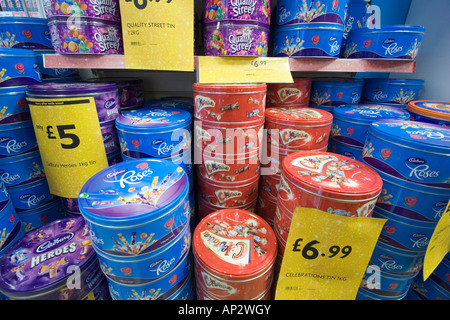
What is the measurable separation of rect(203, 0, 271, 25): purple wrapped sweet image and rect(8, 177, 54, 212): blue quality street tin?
3.73 ft

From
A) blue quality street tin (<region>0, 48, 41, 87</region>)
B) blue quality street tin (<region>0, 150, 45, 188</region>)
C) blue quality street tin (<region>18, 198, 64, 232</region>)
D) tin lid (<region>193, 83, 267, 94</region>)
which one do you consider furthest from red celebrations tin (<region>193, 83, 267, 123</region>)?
blue quality street tin (<region>18, 198, 64, 232</region>)

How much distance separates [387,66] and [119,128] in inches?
53.2

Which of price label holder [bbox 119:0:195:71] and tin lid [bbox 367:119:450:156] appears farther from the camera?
price label holder [bbox 119:0:195:71]

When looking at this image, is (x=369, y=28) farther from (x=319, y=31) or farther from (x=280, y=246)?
(x=280, y=246)

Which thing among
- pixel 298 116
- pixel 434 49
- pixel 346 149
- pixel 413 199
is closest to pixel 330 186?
pixel 413 199

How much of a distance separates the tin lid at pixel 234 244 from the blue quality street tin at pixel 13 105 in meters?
0.92

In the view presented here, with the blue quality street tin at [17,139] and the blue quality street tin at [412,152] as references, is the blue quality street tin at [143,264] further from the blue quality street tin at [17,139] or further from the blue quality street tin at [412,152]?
the blue quality street tin at [412,152]

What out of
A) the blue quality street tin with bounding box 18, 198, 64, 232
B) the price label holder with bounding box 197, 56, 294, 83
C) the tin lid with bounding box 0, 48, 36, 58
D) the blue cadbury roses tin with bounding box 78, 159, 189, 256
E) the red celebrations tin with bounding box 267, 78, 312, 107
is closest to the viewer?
the blue cadbury roses tin with bounding box 78, 159, 189, 256

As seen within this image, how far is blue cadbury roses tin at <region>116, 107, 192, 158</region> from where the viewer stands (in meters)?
0.92

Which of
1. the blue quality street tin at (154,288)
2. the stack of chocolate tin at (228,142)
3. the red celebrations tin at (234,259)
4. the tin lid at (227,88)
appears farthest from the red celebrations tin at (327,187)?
the blue quality street tin at (154,288)

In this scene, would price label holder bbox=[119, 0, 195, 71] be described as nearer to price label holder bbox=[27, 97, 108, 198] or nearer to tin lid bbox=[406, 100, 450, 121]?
price label holder bbox=[27, 97, 108, 198]

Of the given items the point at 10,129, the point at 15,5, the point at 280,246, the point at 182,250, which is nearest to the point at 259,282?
the point at 280,246

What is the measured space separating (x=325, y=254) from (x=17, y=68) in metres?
1.40

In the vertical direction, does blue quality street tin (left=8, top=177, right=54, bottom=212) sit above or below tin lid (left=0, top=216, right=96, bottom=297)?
above
